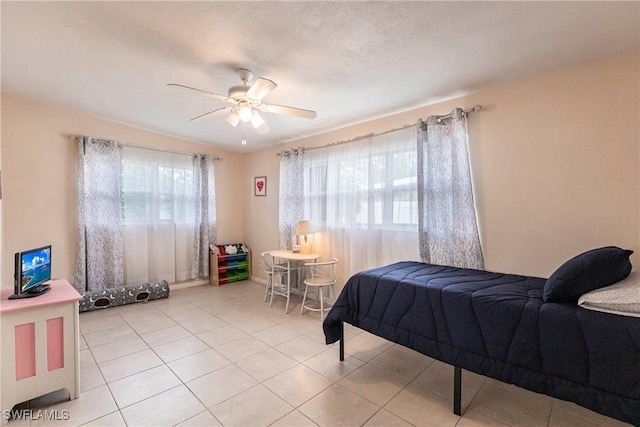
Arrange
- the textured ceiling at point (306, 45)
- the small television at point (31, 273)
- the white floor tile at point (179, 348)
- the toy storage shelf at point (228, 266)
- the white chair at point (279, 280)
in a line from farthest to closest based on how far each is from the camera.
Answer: the toy storage shelf at point (228, 266)
the white chair at point (279, 280)
the white floor tile at point (179, 348)
the small television at point (31, 273)
the textured ceiling at point (306, 45)

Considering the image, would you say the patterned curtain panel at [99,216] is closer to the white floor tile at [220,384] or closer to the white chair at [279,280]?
the white chair at [279,280]

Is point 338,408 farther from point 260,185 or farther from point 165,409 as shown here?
point 260,185

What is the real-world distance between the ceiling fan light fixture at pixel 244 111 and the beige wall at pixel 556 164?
1.93 metres

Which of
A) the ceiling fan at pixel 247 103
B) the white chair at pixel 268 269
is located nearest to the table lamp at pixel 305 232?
the white chair at pixel 268 269

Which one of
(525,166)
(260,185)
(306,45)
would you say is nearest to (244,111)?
(306,45)

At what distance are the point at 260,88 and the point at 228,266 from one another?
3708 millimetres

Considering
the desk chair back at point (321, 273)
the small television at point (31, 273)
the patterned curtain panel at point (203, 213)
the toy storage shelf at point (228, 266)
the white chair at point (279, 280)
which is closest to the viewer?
the small television at point (31, 273)

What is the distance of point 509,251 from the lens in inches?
99.6

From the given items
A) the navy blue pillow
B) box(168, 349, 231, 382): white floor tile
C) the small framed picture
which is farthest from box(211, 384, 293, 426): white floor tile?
the small framed picture

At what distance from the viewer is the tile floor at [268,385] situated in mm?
1778

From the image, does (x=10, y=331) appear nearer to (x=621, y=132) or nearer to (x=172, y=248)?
(x=172, y=248)

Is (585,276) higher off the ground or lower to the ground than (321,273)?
higher

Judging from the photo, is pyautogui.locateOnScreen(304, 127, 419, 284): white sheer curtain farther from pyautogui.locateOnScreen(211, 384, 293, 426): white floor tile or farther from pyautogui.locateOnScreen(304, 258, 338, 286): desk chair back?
pyautogui.locateOnScreen(211, 384, 293, 426): white floor tile

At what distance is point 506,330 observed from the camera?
162 centimetres
